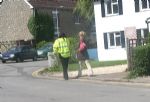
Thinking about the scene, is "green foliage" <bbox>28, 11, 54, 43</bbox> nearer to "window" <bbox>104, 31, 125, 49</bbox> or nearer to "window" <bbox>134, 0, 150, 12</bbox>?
"window" <bbox>104, 31, 125, 49</bbox>

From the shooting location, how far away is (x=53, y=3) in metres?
65.3

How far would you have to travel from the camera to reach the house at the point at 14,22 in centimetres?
6309

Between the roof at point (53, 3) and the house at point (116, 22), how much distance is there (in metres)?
22.2

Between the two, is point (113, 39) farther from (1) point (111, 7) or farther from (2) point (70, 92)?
(2) point (70, 92)

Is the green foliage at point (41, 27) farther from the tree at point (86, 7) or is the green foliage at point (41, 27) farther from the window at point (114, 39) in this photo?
the window at point (114, 39)

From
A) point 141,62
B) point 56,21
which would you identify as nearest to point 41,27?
point 56,21

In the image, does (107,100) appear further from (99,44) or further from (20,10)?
(20,10)

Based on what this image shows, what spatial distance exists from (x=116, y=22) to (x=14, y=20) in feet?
87.0

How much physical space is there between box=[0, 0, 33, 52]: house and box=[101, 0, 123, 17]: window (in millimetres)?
22324

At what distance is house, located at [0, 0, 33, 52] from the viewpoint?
63094 mm

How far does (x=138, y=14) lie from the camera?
129 feet

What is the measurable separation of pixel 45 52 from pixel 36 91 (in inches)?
1421

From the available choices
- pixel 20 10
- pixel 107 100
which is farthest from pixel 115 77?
pixel 20 10

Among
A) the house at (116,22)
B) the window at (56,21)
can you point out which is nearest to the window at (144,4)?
the house at (116,22)
